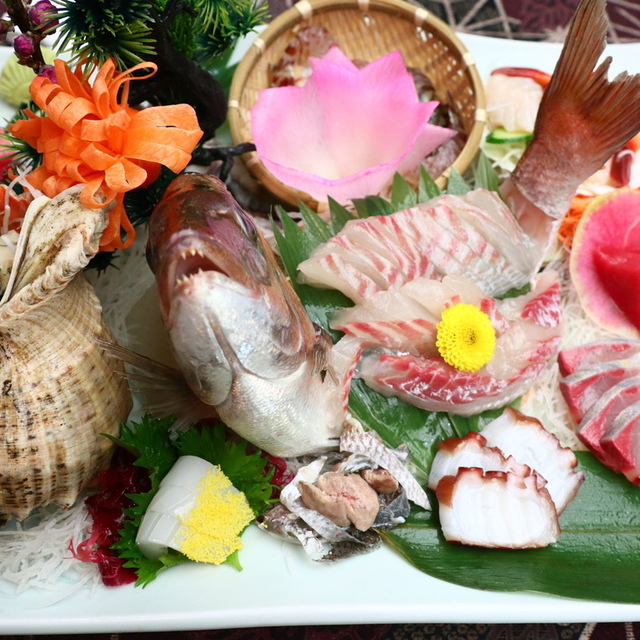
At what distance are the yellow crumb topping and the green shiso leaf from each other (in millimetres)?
38

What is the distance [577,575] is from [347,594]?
0.59m

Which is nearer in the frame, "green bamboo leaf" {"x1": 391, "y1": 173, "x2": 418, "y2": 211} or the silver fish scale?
the silver fish scale

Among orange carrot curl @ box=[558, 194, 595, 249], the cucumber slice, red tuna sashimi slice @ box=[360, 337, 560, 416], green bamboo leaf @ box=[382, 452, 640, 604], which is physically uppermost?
the cucumber slice

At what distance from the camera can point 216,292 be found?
1035 millimetres

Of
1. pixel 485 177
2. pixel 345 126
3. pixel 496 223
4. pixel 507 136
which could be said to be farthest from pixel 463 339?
pixel 507 136

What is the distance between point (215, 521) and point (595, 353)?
1.26 meters

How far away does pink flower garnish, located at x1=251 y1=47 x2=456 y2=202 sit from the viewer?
6.40 ft

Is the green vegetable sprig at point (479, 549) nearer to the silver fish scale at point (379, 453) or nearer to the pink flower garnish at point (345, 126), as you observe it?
the silver fish scale at point (379, 453)

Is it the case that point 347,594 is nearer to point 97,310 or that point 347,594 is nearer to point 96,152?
point 97,310

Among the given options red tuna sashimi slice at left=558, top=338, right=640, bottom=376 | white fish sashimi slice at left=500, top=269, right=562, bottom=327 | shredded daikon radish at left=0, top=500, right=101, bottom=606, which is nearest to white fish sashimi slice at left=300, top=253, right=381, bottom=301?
white fish sashimi slice at left=500, top=269, right=562, bottom=327

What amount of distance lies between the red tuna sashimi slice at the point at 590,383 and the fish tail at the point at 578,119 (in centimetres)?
49

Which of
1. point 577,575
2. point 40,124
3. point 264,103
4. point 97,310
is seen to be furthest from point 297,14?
point 577,575

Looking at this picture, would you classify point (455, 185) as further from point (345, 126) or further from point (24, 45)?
point (24, 45)

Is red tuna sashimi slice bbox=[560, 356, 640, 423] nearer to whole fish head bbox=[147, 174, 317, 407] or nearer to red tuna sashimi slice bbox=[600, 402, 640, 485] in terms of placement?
red tuna sashimi slice bbox=[600, 402, 640, 485]
